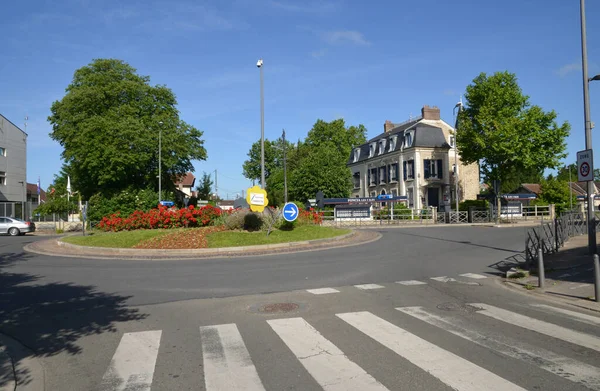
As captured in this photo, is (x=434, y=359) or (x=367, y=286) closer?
(x=434, y=359)

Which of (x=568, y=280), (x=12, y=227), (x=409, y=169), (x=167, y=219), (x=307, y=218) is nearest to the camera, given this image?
(x=568, y=280)

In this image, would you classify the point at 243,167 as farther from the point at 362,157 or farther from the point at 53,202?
the point at 53,202

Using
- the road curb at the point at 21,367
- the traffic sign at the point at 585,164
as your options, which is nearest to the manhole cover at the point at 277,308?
the road curb at the point at 21,367

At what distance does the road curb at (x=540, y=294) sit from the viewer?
778 cm

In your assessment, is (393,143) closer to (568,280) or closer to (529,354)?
(568,280)

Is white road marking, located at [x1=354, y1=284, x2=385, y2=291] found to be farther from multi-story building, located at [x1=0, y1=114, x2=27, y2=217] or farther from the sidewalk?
multi-story building, located at [x1=0, y1=114, x2=27, y2=217]

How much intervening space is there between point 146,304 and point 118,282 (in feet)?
9.49

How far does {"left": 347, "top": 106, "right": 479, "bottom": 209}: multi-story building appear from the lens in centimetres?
5166

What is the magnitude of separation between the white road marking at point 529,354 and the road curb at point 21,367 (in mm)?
4947

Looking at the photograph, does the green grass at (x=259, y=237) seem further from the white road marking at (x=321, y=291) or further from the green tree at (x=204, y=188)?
the green tree at (x=204, y=188)

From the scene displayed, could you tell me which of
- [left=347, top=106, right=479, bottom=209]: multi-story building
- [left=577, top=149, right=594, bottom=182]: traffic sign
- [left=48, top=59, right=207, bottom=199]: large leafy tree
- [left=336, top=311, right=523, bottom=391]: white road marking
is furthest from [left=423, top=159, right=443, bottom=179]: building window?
→ [left=336, top=311, right=523, bottom=391]: white road marking

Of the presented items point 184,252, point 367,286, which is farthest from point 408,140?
point 367,286

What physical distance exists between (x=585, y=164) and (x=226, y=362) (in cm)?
1154

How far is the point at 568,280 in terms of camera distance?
33.1 feet
